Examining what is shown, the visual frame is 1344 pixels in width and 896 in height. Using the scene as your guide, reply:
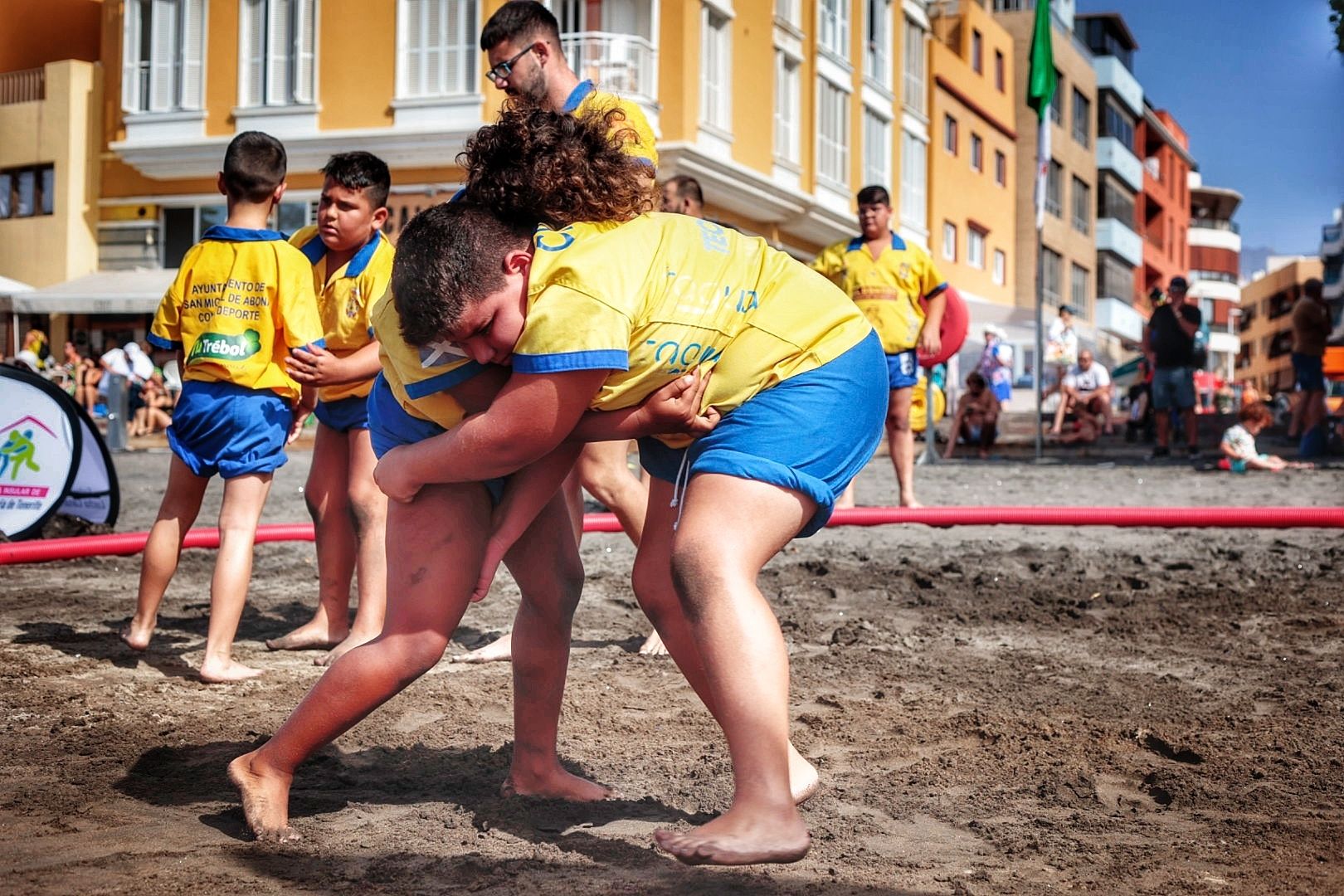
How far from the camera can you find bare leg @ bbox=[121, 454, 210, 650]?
463 centimetres

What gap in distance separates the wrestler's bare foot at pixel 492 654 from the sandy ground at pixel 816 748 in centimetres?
9

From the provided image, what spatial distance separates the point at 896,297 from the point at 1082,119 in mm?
45512

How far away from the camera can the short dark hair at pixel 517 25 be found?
456 centimetres

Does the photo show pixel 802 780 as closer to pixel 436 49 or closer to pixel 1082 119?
pixel 436 49

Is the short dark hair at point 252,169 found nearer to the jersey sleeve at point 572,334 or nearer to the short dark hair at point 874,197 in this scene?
the jersey sleeve at point 572,334

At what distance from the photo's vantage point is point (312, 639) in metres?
4.97

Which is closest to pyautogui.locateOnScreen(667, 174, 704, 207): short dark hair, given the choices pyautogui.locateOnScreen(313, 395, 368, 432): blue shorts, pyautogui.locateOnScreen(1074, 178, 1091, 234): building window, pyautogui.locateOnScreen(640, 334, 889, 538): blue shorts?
pyautogui.locateOnScreen(313, 395, 368, 432): blue shorts

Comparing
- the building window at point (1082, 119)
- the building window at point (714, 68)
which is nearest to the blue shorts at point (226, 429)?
the building window at point (714, 68)

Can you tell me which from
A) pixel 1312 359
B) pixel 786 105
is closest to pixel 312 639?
pixel 1312 359

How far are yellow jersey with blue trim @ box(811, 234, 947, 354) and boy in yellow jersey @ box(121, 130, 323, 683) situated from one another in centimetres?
494

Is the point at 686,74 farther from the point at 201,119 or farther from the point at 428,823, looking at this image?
the point at 428,823

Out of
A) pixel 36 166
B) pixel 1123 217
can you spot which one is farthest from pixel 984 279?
pixel 36 166

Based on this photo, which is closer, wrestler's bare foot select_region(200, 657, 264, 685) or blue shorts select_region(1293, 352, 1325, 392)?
wrestler's bare foot select_region(200, 657, 264, 685)

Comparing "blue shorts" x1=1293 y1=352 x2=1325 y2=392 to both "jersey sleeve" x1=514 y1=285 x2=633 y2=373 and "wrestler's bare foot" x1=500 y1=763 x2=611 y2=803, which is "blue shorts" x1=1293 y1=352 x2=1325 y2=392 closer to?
"wrestler's bare foot" x1=500 y1=763 x2=611 y2=803
